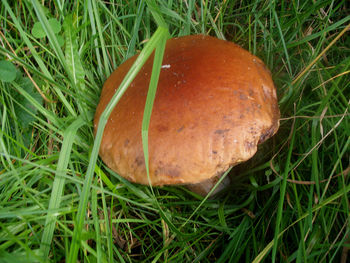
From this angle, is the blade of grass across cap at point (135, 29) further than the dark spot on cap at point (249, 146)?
Yes

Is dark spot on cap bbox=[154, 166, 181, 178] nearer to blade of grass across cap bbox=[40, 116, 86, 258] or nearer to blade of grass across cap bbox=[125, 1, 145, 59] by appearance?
blade of grass across cap bbox=[40, 116, 86, 258]

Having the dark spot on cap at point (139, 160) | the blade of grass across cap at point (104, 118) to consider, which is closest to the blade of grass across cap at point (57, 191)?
the blade of grass across cap at point (104, 118)

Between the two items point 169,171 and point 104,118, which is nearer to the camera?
point 104,118

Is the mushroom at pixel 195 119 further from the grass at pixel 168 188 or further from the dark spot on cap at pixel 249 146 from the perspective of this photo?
the grass at pixel 168 188

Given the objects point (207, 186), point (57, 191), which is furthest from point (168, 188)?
point (57, 191)

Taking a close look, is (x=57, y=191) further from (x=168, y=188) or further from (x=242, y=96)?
(x=242, y=96)

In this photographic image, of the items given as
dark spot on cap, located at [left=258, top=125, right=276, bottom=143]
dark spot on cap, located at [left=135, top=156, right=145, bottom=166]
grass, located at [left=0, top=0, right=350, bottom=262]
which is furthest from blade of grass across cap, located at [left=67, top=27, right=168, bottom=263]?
dark spot on cap, located at [left=258, top=125, right=276, bottom=143]
